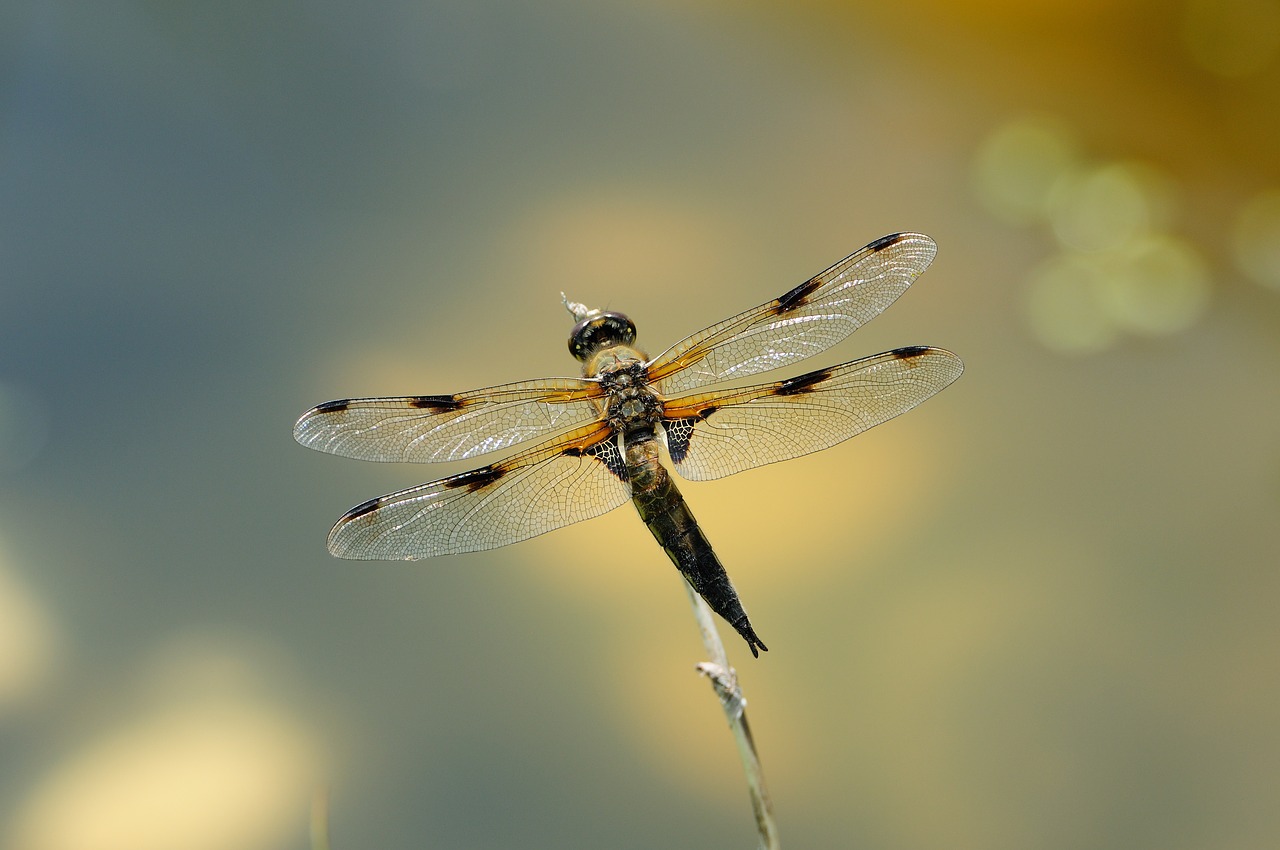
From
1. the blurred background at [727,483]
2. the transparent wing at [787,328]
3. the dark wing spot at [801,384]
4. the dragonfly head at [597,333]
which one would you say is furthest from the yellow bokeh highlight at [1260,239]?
the dragonfly head at [597,333]

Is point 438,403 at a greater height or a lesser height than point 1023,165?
lesser

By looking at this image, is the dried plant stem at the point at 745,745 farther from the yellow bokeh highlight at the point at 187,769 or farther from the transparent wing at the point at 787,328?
the yellow bokeh highlight at the point at 187,769

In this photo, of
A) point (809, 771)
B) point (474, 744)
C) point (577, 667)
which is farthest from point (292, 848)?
point (809, 771)

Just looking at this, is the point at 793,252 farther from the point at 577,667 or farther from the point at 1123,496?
the point at 577,667

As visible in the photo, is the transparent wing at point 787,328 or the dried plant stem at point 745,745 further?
the transparent wing at point 787,328

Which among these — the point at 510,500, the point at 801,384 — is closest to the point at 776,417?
the point at 801,384

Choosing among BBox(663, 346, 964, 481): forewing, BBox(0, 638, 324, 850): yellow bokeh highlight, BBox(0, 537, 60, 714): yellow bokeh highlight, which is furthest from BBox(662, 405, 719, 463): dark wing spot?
BBox(0, 537, 60, 714): yellow bokeh highlight

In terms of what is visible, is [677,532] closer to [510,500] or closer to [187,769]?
[510,500]

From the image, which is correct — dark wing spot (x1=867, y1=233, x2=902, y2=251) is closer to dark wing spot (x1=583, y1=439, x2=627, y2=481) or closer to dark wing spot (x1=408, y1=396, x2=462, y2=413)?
dark wing spot (x1=583, y1=439, x2=627, y2=481)
